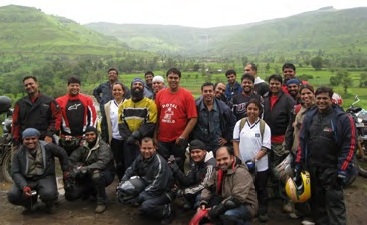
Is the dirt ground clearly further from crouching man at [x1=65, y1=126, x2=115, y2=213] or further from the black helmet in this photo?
the black helmet

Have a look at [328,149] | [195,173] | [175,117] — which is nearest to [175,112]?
[175,117]

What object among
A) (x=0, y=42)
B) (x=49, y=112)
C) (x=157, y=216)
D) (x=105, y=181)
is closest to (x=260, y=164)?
(x=157, y=216)

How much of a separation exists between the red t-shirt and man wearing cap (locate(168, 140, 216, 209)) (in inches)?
16.1

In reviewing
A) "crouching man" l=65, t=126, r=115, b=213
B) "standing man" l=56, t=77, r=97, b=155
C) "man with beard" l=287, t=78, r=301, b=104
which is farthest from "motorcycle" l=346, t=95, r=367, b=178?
"standing man" l=56, t=77, r=97, b=155

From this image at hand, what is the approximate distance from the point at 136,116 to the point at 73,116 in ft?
3.58

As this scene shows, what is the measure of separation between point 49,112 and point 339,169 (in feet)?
14.1

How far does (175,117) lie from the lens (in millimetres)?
5707

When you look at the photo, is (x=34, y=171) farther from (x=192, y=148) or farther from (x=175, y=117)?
(x=192, y=148)

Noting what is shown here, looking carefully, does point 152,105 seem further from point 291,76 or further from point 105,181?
point 291,76

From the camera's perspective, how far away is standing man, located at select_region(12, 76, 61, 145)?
5984 millimetres

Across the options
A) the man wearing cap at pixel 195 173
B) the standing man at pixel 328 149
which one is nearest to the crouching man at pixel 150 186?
the man wearing cap at pixel 195 173

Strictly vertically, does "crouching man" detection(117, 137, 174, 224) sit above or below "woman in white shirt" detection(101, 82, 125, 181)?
below

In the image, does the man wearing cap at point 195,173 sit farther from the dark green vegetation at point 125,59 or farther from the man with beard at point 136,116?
the dark green vegetation at point 125,59

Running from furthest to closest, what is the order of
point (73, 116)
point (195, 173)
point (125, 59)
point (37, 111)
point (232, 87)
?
1. point (125, 59)
2. point (232, 87)
3. point (73, 116)
4. point (37, 111)
5. point (195, 173)
